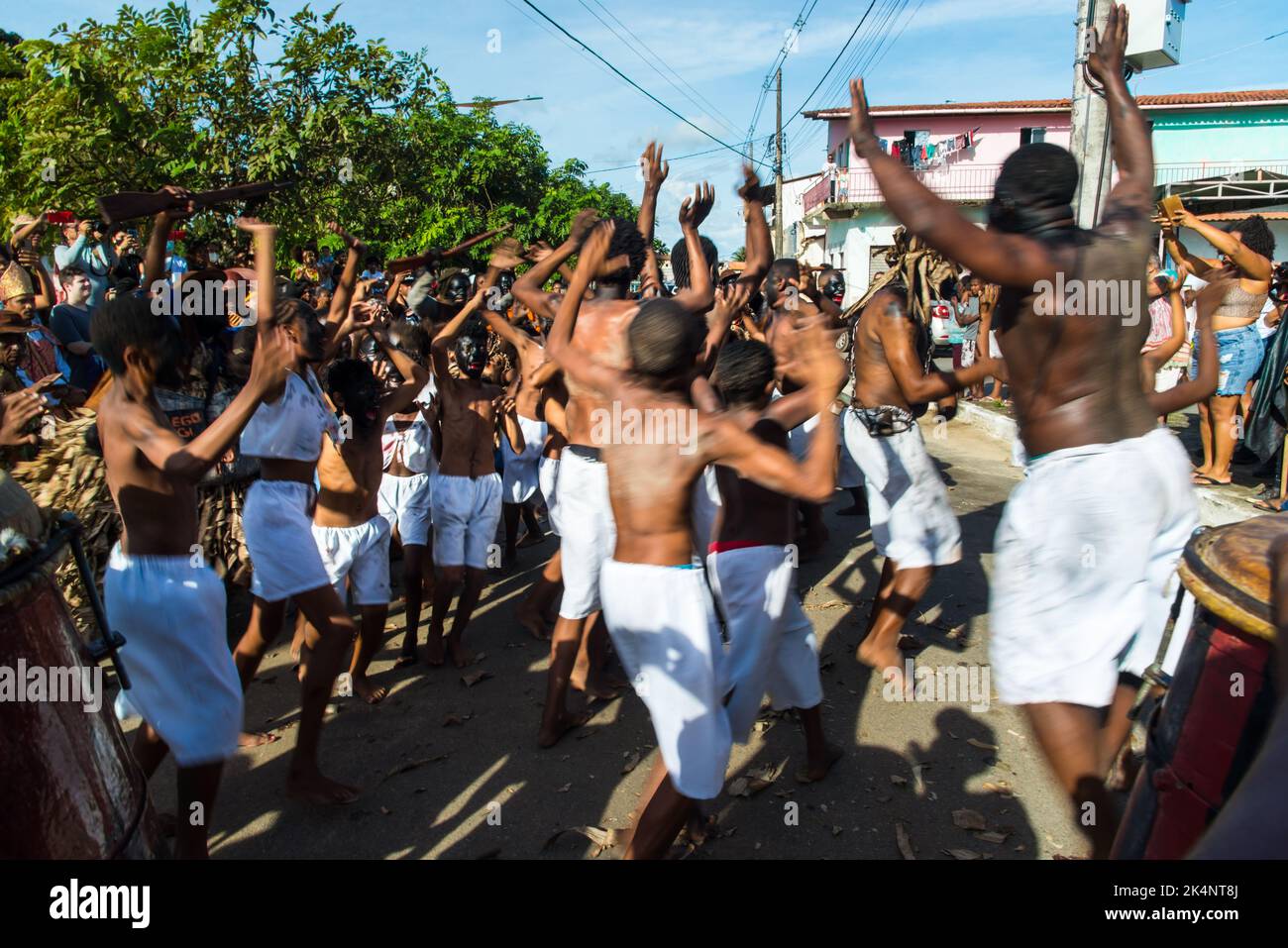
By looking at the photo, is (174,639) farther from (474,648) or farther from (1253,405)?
(1253,405)

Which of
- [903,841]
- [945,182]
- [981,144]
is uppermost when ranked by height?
[981,144]

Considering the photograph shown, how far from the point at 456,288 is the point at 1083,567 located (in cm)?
606

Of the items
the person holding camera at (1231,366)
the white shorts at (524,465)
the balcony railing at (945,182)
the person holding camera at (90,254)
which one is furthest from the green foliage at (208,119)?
the balcony railing at (945,182)

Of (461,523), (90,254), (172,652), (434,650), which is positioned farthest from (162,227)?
(90,254)

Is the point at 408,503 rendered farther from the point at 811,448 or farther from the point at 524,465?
the point at 811,448

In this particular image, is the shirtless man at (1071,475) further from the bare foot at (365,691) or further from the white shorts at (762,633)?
the bare foot at (365,691)

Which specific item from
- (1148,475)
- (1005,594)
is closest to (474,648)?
(1005,594)

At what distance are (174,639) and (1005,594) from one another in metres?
2.78

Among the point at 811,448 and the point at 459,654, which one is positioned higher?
the point at 811,448

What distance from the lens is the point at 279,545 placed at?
382 centimetres

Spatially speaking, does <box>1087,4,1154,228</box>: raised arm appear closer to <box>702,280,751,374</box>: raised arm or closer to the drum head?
the drum head

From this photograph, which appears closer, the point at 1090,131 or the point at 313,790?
the point at 313,790

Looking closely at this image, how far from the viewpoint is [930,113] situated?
36.5m

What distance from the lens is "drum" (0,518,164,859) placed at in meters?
2.05
